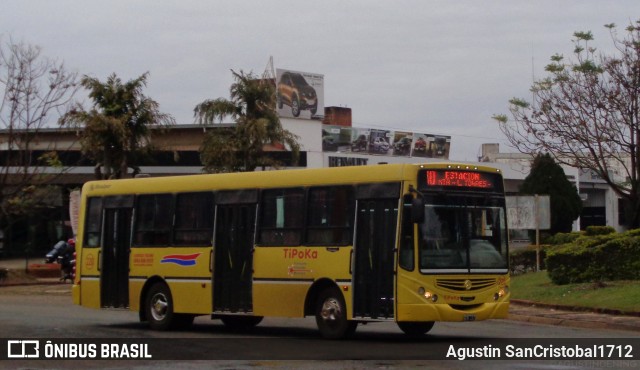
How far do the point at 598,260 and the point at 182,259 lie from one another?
11.3 metres

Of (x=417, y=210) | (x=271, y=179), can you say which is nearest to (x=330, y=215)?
(x=271, y=179)

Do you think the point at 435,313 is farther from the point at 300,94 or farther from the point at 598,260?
the point at 300,94

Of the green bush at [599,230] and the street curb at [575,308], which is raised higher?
the green bush at [599,230]

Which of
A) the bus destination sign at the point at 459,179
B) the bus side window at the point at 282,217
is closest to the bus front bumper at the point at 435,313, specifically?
the bus destination sign at the point at 459,179

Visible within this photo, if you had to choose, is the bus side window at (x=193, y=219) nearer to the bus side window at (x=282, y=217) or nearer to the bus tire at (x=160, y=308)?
the bus tire at (x=160, y=308)

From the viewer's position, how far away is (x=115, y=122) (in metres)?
42.1

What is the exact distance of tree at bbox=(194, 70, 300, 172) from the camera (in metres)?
44.2

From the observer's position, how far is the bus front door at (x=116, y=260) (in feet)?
73.4

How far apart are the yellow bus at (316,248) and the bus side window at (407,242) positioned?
0.6 inches

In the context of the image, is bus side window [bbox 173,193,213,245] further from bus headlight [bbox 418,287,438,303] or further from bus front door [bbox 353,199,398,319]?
bus headlight [bbox 418,287,438,303]

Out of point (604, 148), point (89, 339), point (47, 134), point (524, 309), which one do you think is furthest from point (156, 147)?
point (89, 339)

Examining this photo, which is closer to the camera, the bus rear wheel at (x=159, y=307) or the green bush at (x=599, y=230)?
the bus rear wheel at (x=159, y=307)

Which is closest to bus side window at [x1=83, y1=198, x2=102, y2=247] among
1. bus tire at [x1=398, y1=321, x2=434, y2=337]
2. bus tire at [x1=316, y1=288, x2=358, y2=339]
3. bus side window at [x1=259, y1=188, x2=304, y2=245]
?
bus side window at [x1=259, y1=188, x2=304, y2=245]

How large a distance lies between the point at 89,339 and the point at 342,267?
14.8 ft
